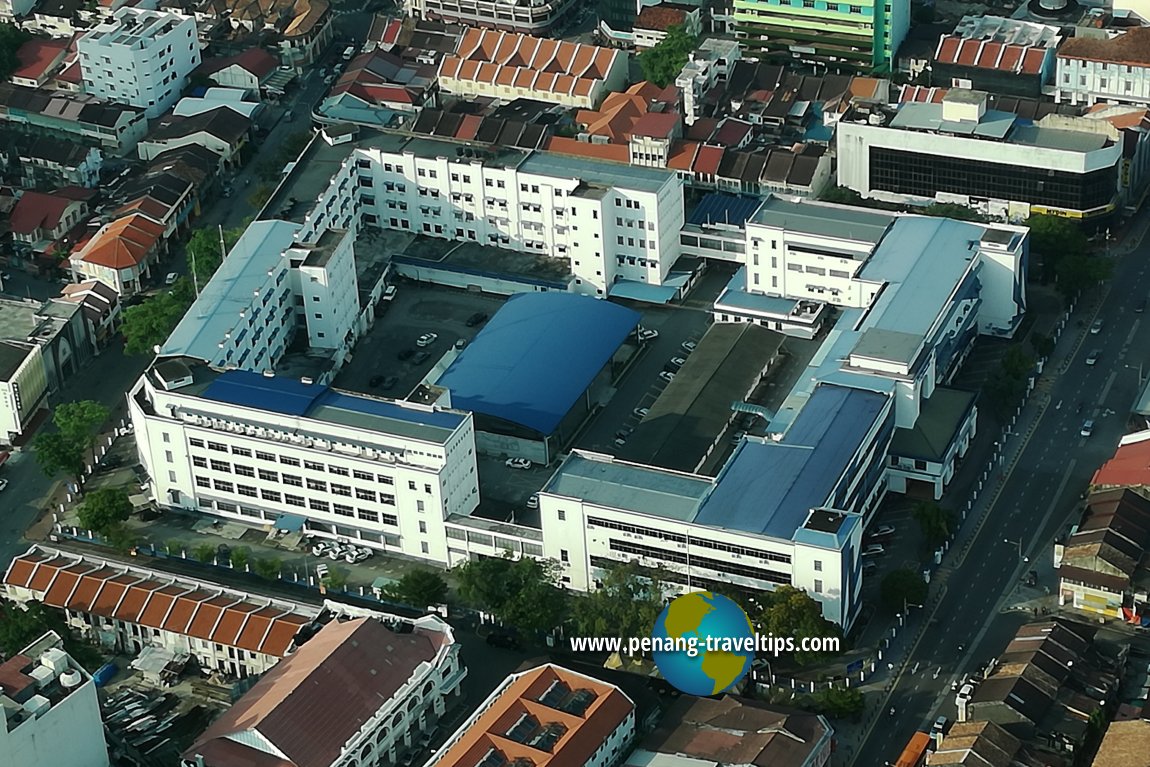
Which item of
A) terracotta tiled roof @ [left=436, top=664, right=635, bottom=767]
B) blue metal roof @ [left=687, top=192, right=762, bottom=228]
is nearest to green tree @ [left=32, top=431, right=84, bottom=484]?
terracotta tiled roof @ [left=436, top=664, right=635, bottom=767]

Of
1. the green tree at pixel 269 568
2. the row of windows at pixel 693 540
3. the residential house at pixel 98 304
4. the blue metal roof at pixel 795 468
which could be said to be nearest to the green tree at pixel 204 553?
the green tree at pixel 269 568

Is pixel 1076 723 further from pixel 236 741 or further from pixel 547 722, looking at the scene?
pixel 236 741

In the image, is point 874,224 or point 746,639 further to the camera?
point 874,224

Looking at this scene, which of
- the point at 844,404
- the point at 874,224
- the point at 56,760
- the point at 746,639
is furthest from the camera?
the point at 874,224

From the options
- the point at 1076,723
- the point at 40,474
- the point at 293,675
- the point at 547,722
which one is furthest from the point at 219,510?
the point at 1076,723

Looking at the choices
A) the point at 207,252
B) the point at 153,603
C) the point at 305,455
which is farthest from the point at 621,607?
the point at 207,252

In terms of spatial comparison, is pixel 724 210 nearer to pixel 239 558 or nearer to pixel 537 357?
pixel 537 357

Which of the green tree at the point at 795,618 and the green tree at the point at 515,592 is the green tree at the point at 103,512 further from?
the green tree at the point at 795,618

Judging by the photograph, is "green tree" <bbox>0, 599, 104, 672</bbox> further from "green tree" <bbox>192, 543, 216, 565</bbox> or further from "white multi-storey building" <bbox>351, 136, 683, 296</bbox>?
"white multi-storey building" <bbox>351, 136, 683, 296</bbox>
